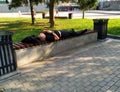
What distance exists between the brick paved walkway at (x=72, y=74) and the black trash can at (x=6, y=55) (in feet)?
1.05

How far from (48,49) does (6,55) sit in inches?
85.9

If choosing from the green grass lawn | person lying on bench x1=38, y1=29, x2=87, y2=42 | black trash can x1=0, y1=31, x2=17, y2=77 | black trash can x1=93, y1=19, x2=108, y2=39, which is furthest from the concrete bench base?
the green grass lawn

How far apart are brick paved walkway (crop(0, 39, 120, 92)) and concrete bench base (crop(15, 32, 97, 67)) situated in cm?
24

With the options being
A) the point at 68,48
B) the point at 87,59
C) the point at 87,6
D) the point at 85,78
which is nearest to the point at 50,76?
the point at 85,78

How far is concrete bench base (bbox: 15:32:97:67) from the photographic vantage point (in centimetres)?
668

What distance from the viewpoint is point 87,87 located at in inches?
200

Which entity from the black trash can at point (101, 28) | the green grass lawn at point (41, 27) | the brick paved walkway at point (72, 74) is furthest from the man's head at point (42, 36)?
the green grass lawn at point (41, 27)

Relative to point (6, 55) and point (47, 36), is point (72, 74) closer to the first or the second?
point (6, 55)

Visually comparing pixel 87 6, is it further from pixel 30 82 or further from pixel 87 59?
pixel 30 82

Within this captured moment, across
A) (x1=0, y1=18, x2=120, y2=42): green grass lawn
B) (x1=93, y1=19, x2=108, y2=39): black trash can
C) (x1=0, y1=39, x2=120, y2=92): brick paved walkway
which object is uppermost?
(x1=93, y1=19, x2=108, y2=39): black trash can

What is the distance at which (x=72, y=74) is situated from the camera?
5.93 m

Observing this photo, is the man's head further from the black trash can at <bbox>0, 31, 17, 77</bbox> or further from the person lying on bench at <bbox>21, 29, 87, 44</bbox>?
the black trash can at <bbox>0, 31, 17, 77</bbox>

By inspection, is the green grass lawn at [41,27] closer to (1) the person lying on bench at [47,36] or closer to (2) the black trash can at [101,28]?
(2) the black trash can at [101,28]

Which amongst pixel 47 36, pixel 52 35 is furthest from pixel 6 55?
pixel 52 35
